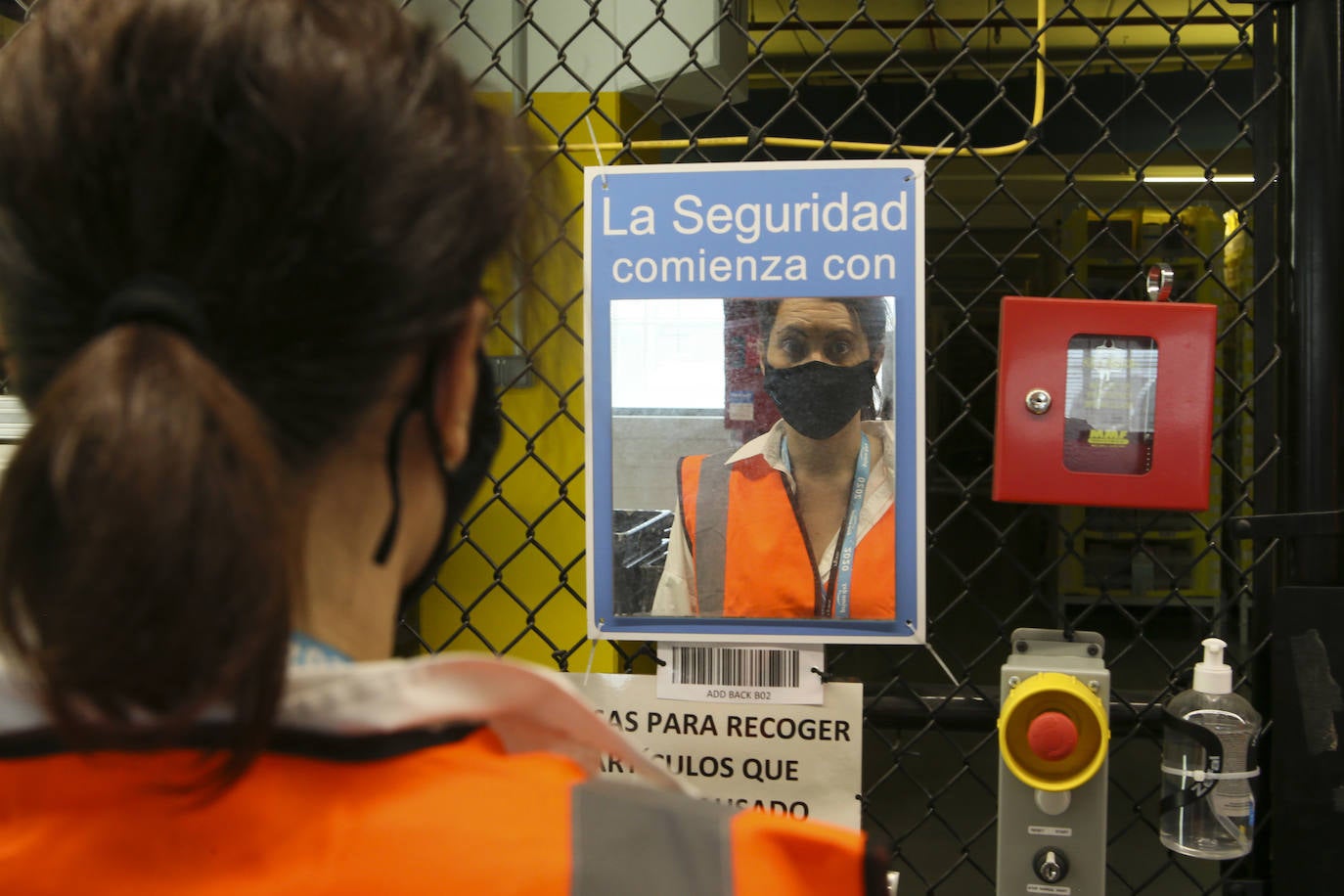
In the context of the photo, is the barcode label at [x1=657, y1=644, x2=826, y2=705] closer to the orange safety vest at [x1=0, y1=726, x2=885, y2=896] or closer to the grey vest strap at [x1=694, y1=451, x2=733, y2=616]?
the grey vest strap at [x1=694, y1=451, x2=733, y2=616]

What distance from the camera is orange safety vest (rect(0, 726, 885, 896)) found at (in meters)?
0.43

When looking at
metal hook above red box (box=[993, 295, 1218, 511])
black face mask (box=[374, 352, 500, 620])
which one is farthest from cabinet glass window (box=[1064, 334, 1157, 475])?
black face mask (box=[374, 352, 500, 620])

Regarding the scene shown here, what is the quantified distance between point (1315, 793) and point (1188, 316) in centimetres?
43

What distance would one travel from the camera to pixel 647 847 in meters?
0.46

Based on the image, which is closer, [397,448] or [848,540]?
[397,448]

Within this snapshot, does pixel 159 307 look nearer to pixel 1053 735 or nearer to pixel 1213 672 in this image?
pixel 1053 735

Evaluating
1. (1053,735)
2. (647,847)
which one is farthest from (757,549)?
(647,847)

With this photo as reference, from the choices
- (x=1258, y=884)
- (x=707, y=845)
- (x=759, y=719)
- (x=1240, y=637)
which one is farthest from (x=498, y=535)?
(x=1240, y=637)

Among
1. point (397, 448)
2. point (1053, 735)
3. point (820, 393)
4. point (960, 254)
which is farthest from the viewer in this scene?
point (960, 254)

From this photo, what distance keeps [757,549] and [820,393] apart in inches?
6.3

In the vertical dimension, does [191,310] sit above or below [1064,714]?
above

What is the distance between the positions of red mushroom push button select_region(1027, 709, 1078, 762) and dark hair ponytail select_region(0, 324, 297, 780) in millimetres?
649

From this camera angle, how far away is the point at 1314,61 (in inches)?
35.0

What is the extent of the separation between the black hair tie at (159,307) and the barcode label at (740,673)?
645 millimetres
